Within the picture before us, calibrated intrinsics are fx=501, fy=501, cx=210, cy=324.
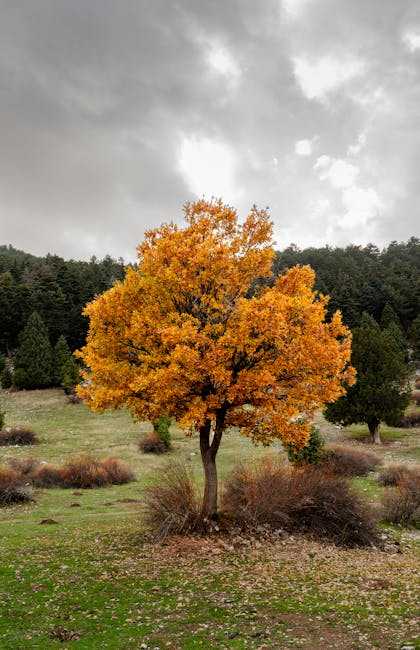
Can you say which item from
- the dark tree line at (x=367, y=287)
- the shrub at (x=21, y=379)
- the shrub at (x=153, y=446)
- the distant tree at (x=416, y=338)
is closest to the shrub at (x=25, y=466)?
the shrub at (x=153, y=446)

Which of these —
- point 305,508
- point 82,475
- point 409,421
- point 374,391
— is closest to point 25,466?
Result: point 82,475

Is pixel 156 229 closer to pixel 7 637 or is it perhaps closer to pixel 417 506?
pixel 7 637

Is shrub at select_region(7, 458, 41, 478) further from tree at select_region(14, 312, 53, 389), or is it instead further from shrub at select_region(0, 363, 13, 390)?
shrub at select_region(0, 363, 13, 390)

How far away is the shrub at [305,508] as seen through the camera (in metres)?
16.4

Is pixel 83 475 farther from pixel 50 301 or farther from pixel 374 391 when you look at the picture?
pixel 50 301

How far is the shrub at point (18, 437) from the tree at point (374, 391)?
26574 mm

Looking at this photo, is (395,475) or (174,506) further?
(395,475)

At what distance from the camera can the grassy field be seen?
30.1ft

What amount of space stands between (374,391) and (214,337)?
32884 millimetres

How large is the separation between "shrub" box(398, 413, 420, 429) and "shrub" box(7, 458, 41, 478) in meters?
36.9

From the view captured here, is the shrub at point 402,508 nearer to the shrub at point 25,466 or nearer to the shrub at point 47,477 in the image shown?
the shrub at point 47,477

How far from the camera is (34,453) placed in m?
39.3

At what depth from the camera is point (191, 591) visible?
11.5 metres

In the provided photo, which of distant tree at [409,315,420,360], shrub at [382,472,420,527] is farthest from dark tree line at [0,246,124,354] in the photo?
shrub at [382,472,420,527]
